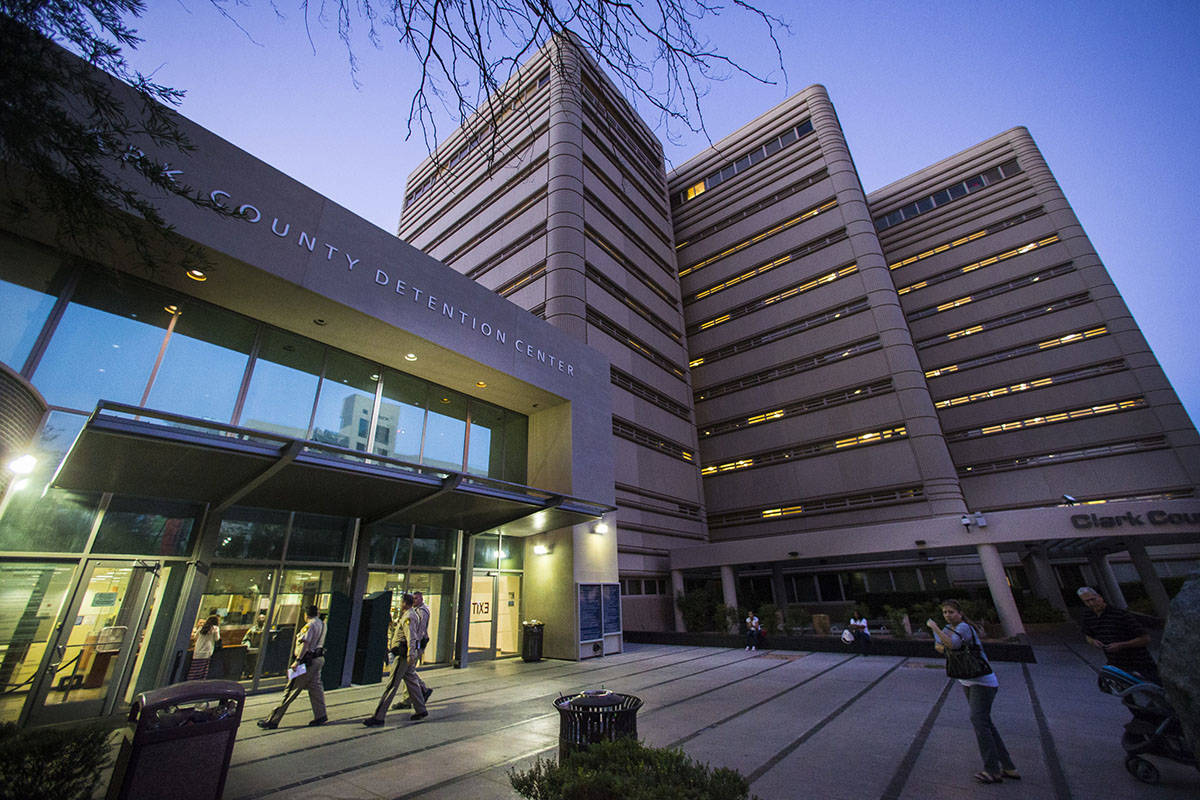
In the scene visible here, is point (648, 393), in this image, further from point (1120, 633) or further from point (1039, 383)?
point (1039, 383)

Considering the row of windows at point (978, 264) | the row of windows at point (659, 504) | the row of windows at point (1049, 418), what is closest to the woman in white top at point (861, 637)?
the row of windows at point (659, 504)

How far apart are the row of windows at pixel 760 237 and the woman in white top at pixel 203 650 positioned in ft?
100

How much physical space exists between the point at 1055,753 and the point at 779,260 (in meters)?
29.2

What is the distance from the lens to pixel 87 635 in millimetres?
7957

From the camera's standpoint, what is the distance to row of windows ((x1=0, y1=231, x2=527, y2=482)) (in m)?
8.09

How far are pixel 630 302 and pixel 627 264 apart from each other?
2.48 metres

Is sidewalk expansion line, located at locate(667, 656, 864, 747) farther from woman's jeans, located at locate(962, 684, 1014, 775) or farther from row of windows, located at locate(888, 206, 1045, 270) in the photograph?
row of windows, located at locate(888, 206, 1045, 270)

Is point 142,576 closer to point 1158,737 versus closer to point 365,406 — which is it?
point 365,406

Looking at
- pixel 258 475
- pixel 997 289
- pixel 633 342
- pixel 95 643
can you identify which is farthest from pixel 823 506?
pixel 95 643

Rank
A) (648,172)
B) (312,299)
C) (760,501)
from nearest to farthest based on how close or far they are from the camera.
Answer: (312,299), (760,501), (648,172)

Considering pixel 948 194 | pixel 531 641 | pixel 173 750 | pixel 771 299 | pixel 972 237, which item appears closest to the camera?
pixel 173 750

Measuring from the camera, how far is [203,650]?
8883 mm

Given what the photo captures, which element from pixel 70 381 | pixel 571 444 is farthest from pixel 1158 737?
pixel 70 381

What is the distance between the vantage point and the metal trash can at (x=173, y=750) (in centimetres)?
411
